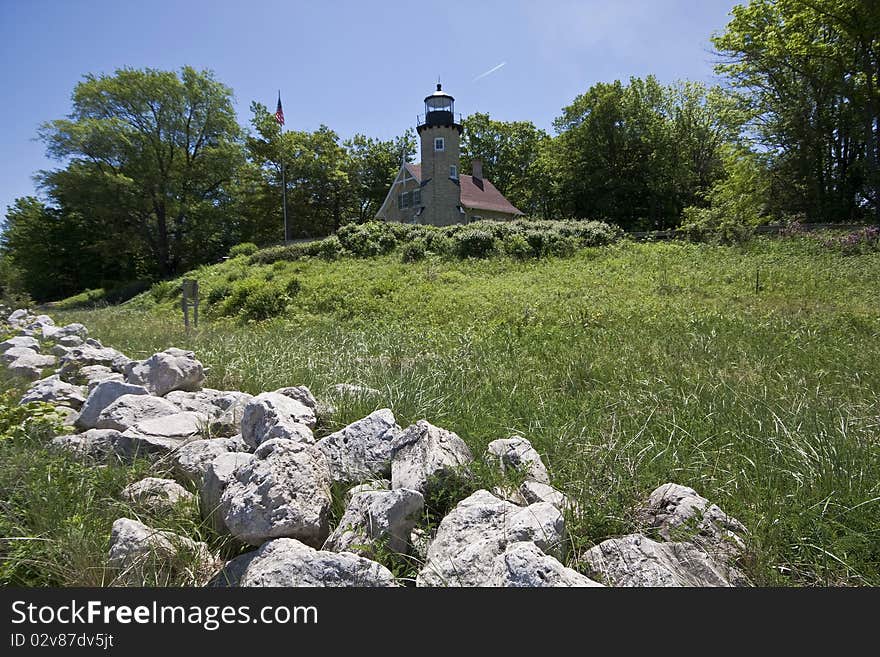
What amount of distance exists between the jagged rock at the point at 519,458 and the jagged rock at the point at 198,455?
1.81 m

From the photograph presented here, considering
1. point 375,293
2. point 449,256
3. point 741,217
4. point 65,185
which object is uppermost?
point 65,185

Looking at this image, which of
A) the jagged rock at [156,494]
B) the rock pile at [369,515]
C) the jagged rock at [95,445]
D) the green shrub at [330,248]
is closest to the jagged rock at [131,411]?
the rock pile at [369,515]

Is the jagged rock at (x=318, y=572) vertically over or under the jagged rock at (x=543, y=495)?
under

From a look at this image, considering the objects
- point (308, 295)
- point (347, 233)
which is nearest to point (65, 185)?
point (347, 233)

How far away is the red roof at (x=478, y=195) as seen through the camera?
34250 mm

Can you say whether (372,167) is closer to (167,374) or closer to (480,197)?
(480,197)

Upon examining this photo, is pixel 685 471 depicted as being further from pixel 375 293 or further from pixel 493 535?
pixel 375 293

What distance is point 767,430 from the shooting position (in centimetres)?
331

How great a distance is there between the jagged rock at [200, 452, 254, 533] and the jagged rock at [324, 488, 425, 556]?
69cm

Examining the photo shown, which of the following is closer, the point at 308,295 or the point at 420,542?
the point at 420,542

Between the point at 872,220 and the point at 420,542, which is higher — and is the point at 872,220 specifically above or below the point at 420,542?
above

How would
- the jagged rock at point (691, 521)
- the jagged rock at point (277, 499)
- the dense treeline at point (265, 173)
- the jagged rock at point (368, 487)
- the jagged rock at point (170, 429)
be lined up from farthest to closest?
the dense treeline at point (265, 173) → the jagged rock at point (170, 429) → the jagged rock at point (368, 487) → the jagged rock at point (277, 499) → the jagged rock at point (691, 521)

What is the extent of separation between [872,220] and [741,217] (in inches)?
199

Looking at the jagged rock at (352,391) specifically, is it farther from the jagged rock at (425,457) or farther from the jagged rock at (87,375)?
the jagged rock at (87,375)
